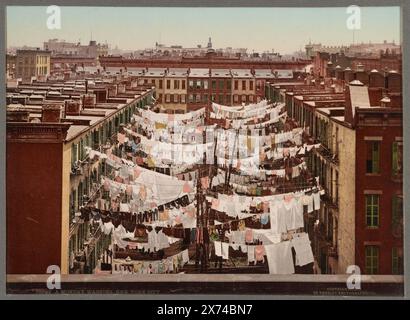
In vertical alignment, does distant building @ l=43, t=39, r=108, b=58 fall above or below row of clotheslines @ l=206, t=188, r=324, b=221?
above

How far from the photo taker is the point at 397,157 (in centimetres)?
669

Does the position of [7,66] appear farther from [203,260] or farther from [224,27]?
[203,260]

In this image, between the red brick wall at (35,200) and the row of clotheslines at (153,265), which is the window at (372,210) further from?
the red brick wall at (35,200)

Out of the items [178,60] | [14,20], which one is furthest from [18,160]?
[178,60]

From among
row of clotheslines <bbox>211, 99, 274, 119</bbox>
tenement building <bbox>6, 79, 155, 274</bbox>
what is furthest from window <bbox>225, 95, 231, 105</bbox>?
tenement building <bbox>6, 79, 155, 274</bbox>

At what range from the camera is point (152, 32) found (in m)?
6.80

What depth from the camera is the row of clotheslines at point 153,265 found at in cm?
682

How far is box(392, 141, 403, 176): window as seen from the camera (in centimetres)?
668

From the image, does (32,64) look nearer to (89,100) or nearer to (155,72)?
(89,100)

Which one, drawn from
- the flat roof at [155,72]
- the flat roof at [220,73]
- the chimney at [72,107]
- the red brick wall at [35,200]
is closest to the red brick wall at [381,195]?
the flat roof at [220,73]

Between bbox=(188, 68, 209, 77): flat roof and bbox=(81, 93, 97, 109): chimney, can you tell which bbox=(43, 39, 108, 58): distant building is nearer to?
bbox=(81, 93, 97, 109): chimney

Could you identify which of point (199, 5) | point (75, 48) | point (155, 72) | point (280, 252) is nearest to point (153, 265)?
point (280, 252)

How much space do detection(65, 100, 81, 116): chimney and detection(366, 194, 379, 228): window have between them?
2.63 m
